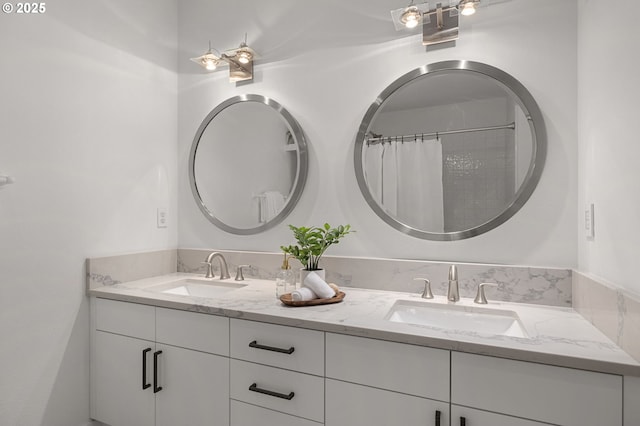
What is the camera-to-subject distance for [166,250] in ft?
7.30

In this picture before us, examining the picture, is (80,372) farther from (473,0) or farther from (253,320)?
(473,0)

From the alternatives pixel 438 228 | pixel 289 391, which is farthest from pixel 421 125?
pixel 289 391

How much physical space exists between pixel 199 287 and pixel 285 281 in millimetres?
657

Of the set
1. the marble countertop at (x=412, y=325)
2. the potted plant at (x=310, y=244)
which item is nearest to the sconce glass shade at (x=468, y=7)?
the potted plant at (x=310, y=244)

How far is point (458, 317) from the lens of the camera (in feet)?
4.83

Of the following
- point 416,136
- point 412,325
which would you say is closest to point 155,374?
point 412,325

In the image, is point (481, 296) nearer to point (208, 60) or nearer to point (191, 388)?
point (191, 388)

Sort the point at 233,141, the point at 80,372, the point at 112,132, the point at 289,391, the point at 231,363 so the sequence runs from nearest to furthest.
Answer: the point at 289,391 → the point at 231,363 → the point at 80,372 → the point at 112,132 → the point at 233,141

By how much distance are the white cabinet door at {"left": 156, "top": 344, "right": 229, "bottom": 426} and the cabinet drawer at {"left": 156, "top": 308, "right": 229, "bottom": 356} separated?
0.03 m

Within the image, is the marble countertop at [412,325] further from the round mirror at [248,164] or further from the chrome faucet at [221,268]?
the round mirror at [248,164]

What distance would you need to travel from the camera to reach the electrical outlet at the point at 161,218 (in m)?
2.20

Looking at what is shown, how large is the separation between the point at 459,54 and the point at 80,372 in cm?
240

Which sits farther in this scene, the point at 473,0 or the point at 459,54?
the point at 459,54

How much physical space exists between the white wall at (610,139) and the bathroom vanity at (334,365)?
26 cm
